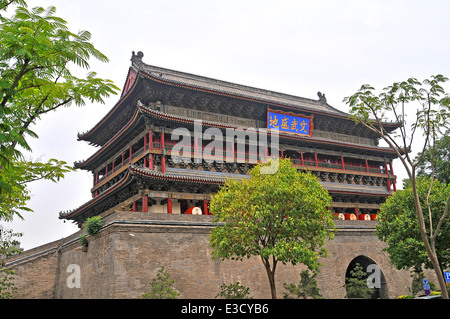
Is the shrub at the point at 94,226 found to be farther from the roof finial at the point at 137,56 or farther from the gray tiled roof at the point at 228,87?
the roof finial at the point at 137,56

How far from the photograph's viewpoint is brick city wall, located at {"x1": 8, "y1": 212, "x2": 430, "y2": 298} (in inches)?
707

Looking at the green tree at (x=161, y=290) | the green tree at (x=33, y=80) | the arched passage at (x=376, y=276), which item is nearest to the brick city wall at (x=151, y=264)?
the arched passage at (x=376, y=276)

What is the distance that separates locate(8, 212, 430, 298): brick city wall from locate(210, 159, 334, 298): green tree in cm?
317

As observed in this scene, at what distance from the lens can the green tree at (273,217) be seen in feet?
52.1

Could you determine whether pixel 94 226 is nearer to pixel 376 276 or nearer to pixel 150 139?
pixel 150 139

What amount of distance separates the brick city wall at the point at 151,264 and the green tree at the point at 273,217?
10.4 feet

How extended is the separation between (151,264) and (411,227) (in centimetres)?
1336

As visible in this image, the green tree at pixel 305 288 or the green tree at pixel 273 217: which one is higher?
the green tree at pixel 273 217

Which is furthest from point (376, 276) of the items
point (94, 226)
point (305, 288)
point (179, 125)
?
point (94, 226)

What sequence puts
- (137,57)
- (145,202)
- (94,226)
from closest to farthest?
(94,226)
(145,202)
(137,57)

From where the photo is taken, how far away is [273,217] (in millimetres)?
16094

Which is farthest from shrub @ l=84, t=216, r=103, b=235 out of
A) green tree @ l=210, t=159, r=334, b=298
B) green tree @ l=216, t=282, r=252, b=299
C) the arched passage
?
the arched passage

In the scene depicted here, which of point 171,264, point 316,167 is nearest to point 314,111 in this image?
point 316,167

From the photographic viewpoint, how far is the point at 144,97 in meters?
25.7
